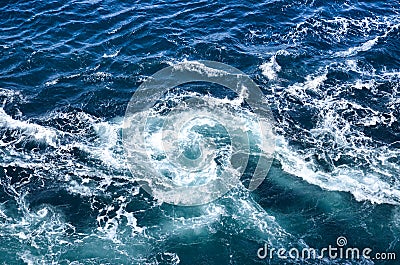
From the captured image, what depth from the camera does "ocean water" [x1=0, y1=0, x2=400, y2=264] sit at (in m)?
58.2

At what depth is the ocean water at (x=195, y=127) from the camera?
191ft

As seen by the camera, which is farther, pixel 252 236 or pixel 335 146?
pixel 335 146

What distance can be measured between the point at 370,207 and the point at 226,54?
138 feet

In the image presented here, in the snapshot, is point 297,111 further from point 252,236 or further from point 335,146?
point 252,236

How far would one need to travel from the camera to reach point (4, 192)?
6369 centimetres

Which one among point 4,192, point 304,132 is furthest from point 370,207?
point 4,192

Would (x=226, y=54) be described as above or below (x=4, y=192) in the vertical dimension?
above

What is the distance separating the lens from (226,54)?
88.3m

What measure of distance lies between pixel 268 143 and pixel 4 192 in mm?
41139

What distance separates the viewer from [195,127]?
73.9 meters

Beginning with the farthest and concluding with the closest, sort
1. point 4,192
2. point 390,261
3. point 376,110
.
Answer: point 376,110
point 4,192
point 390,261

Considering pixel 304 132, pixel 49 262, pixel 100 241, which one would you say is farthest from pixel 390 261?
pixel 49 262

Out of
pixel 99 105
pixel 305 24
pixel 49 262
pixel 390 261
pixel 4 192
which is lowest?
pixel 390 261

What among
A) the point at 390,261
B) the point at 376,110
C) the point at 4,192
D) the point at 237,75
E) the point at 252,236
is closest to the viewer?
the point at 390,261
